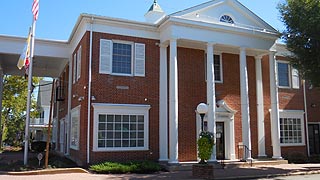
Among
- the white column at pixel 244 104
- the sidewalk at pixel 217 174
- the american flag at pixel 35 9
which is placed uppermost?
the american flag at pixel 35 9

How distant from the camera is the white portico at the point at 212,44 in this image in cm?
1878

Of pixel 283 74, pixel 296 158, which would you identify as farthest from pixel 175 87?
pixel 296 158

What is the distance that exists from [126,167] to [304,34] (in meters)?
11.4

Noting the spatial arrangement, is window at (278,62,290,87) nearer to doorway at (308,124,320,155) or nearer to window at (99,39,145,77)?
doorway at (308,124,320,155)

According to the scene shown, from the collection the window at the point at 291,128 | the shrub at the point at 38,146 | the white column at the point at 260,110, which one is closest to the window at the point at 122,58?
the white column at the point at 260,110

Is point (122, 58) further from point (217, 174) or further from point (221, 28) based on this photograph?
point (217, 174)

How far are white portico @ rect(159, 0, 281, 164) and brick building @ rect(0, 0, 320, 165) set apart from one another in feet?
0.18

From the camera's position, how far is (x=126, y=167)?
1653 cm

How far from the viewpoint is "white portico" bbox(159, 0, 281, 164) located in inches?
739

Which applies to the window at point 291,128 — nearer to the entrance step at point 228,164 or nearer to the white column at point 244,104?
the entrance step at point 228,164

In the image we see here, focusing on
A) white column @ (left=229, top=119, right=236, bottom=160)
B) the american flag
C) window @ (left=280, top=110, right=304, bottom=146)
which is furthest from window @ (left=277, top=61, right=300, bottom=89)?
the american flag

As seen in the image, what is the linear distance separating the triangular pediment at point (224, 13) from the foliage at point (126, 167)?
804cm

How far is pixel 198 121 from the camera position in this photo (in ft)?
66.5

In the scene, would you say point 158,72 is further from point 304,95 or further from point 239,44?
point 304,95
